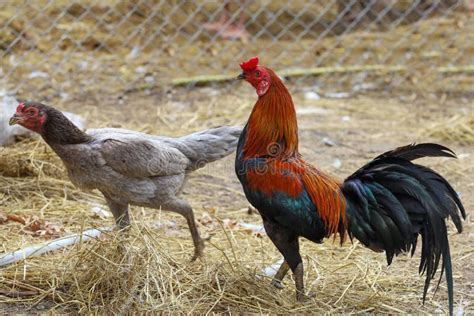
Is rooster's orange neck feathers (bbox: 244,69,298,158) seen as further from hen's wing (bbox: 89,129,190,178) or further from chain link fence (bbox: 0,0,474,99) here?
chain link fence (bbox: 0,0,474,99)

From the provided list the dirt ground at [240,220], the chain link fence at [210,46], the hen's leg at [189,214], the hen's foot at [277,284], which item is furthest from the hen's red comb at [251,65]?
the chain link fence at [210,46]

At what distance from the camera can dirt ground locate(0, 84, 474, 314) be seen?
4020mm

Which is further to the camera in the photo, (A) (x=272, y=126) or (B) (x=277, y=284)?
(B) (x=277, y=284)

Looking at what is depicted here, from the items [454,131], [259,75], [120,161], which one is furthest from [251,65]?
[454,131]

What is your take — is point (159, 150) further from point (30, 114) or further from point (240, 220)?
point (240, 220)

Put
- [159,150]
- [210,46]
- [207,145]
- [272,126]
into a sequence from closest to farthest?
[272,126], [159,150], [207,145], [210,46]

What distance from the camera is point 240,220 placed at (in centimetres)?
538

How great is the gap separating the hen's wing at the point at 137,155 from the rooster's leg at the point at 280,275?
815mm

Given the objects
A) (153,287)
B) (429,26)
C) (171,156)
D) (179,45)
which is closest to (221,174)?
(171,156)

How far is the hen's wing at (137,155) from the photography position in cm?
423

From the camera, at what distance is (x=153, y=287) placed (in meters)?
3.94

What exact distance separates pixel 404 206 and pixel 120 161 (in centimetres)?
151

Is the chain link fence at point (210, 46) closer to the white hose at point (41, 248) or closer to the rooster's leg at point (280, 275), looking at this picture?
the white hose at point (41, 248)

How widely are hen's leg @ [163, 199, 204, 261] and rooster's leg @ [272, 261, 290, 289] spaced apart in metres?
0.53
